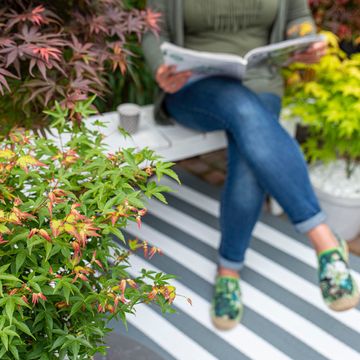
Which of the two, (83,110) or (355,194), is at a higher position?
→ (83,110)

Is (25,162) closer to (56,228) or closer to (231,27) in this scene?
(56,228)

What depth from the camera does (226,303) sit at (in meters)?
2.01

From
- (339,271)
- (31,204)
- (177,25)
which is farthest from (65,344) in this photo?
(177,25)

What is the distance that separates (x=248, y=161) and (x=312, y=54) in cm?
58

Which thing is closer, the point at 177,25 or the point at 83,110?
the point at 83,110

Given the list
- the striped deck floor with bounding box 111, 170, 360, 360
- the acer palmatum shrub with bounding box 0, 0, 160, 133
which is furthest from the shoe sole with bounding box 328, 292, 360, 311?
the acer palmatum shrub with bounding box 0, 0, 160, 133

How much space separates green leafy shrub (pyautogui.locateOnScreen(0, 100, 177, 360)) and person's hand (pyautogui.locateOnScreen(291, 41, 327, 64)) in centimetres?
125

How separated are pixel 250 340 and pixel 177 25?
1.21m

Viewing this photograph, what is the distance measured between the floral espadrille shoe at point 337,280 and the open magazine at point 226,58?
714 millimetres

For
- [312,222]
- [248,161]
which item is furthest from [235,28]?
[312,222]

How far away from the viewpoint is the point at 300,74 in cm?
251

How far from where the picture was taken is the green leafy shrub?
0.94m

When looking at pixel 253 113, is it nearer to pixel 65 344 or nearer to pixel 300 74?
pixel 300 74

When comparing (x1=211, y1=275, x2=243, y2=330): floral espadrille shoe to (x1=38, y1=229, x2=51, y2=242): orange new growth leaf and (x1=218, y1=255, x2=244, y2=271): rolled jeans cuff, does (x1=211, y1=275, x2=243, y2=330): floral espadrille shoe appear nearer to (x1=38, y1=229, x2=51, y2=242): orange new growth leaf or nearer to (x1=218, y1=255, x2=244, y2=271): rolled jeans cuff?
(x1=218, y1=255, x2=244, y2=271): rolled jeans cuff
